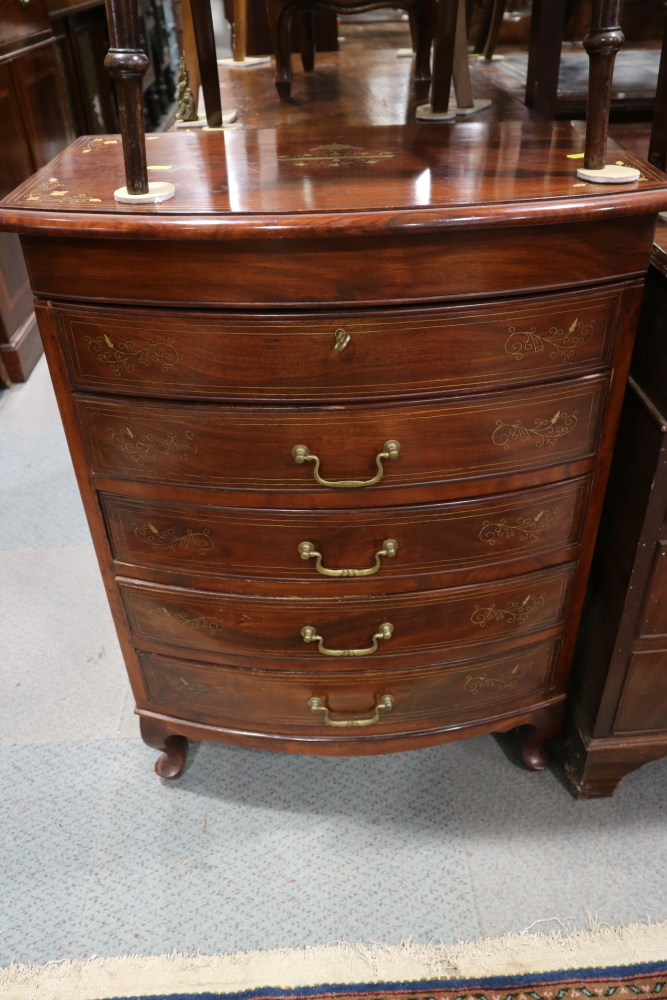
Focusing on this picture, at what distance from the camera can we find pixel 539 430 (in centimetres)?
93

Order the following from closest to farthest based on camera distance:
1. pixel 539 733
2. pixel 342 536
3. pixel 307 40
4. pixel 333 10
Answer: pixel 342 536, pixel 539 733, pixel 333 10, pixel 307 40

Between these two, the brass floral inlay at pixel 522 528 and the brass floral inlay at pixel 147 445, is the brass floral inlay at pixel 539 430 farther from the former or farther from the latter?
the brass floral inlay at pixel 147 445

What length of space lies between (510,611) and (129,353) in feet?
2.05

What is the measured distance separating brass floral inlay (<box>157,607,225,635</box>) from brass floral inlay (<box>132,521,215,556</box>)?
11 centimetres

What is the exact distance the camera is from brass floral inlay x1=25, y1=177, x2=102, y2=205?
2.71 feet

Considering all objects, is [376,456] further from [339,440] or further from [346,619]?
[346,619]

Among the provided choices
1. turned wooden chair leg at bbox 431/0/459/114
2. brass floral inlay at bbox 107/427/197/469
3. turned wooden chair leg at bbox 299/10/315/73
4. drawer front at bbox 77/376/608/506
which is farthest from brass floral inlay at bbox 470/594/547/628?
turned wooden chair leg at bbox 299/10/315/73

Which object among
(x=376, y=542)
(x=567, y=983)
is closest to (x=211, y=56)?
(x=376, y=542)

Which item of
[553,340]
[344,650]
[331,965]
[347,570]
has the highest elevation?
[553,340]

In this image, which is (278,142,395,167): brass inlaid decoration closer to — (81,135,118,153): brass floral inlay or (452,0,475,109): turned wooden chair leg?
(81,135,118,153): brass floral inlay

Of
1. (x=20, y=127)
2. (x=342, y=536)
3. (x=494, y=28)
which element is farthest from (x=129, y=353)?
(x=20, y=127)

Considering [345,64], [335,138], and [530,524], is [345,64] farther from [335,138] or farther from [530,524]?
[530,524]

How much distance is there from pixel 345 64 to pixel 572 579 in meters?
1.90

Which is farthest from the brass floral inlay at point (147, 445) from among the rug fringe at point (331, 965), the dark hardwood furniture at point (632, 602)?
the rug fringe at point (331, 965)
